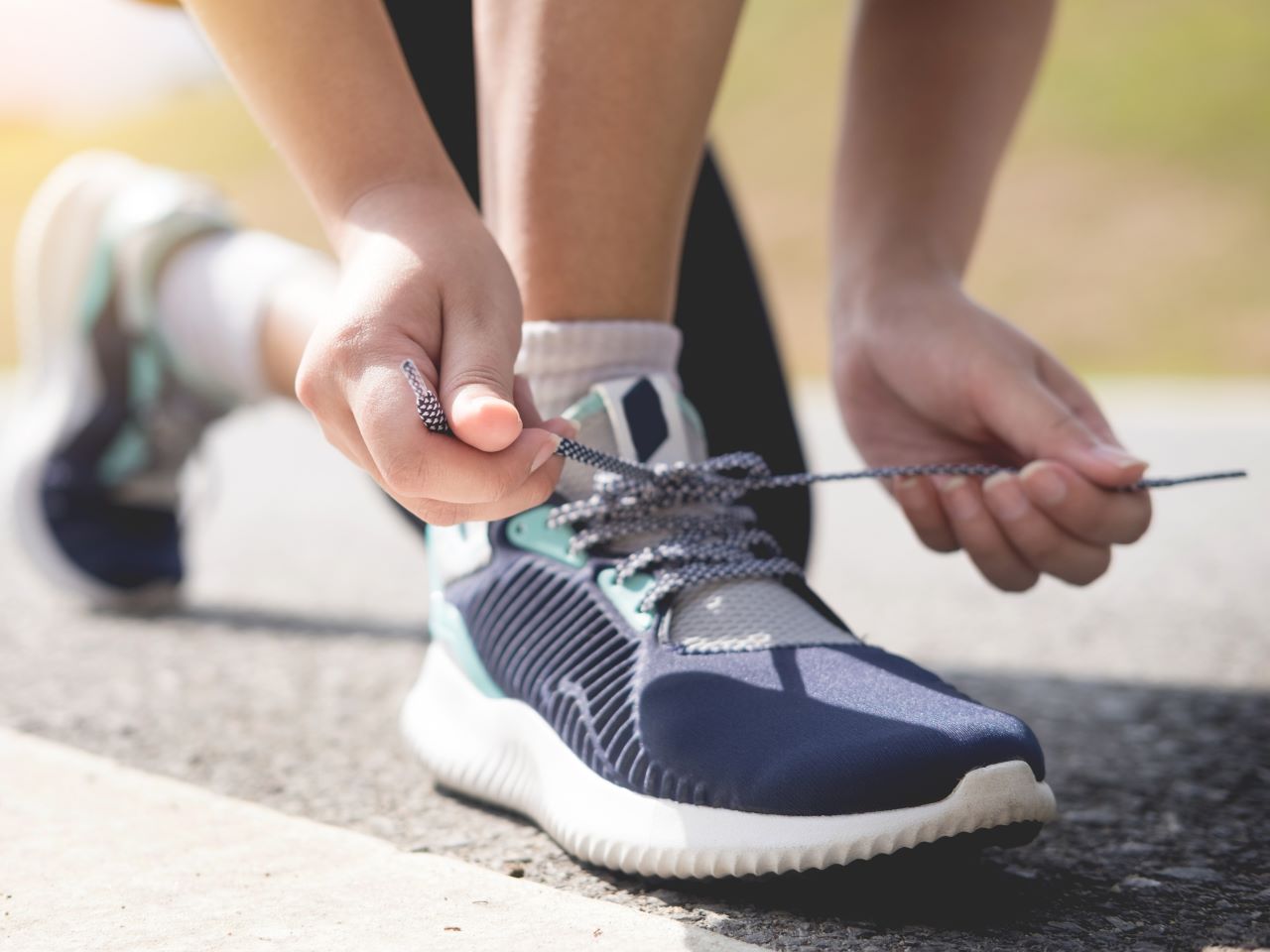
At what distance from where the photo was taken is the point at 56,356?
1713mm

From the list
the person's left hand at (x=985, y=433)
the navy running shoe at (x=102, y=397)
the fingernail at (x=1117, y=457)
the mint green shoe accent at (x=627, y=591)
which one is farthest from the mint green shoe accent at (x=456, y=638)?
the navy running shoe at (x=102, y=397)

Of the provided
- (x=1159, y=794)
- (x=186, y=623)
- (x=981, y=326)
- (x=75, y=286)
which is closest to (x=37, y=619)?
(x=186, y=623)

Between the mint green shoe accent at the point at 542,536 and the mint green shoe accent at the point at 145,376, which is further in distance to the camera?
the mint green shoe accent at the point at 145,376

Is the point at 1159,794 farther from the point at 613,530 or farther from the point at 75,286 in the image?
the point at 75,286

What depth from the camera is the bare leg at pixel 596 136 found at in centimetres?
87

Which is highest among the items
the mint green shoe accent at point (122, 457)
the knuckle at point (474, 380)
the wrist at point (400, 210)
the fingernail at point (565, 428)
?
the wrist at point (400, 210)

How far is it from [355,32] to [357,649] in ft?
2.67

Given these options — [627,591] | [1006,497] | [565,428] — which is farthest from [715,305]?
[565,428]

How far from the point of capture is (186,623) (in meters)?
1.61

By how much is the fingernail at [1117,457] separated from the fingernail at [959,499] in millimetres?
100

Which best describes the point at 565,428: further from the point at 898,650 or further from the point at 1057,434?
the point at 898,650

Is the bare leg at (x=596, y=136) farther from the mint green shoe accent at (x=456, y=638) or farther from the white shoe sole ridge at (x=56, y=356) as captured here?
the white shoe sole ridge at (x=56, y=356)

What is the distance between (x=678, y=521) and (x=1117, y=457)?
1.12ft

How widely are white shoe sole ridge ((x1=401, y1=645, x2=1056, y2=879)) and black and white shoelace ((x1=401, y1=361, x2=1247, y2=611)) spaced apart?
0.41ft
